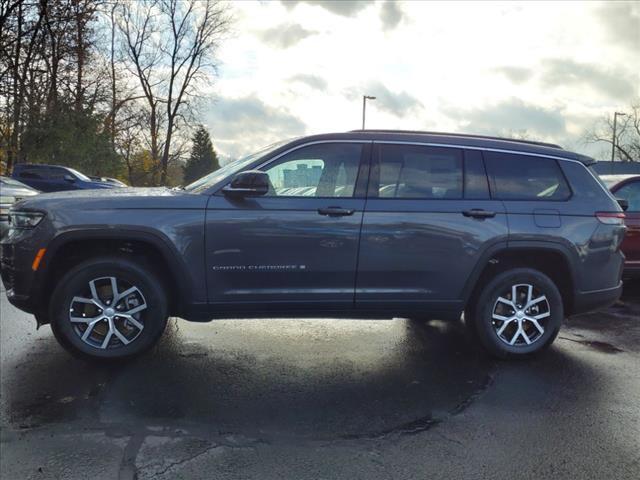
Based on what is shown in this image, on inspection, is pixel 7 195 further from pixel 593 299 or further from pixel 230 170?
pixel 593 299

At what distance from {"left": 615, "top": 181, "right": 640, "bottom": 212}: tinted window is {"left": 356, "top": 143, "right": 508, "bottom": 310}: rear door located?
361 cm

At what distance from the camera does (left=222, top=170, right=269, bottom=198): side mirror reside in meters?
3.78

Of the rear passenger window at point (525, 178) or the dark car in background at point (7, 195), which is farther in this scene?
the dark car in background at point (7, 195)

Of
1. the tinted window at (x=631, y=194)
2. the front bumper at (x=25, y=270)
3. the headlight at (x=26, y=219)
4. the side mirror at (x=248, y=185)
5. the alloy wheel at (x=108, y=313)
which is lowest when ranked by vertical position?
the alloy wheel at (x=108, y=313)

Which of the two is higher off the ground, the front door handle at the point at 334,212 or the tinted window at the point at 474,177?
the tinted window at the point at 474,177

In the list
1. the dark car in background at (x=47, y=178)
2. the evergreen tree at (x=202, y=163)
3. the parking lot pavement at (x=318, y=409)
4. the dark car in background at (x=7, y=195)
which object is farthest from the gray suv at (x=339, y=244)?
the evergreen tree at (x=202, y=163)

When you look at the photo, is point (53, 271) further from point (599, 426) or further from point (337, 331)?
point (599, 426)

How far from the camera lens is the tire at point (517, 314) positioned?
4.28 meters

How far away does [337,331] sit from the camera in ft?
16.8

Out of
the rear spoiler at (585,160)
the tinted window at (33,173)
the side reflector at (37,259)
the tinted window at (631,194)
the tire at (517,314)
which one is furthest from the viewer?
the tinted window at (33,173)

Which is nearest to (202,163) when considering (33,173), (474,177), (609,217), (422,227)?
(33,173)

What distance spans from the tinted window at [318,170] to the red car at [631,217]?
14.4ft

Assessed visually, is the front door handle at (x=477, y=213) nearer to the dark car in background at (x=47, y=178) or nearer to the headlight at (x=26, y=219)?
Answer: the headlight at (x=26, y=219)

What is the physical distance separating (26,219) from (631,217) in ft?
22.8
